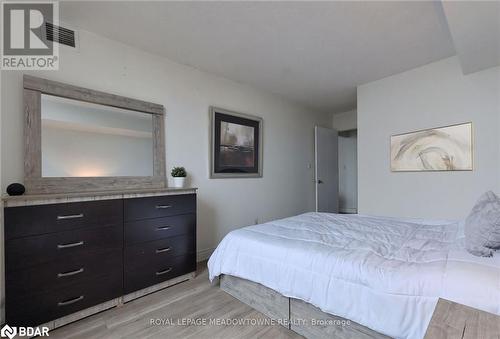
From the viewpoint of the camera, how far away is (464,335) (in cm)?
77

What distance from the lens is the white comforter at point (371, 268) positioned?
1.10 metres

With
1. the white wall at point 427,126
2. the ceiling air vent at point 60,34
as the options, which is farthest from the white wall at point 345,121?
the ceiling air vent at point 60,34

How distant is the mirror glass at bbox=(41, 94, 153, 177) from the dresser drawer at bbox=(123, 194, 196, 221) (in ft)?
1.47

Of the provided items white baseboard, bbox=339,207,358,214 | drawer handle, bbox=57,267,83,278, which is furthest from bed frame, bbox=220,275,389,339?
white baseboard, bbox=339,207,358,214

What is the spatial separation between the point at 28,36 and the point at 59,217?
1534mm

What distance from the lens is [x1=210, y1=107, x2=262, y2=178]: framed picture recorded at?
10.6ft

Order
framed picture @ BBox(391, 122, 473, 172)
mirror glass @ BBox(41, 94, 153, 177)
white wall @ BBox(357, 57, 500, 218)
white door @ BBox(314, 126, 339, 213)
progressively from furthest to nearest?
white door @ BBox(314, 126, 339, 213)
framed picture @ BBox(391, 122, 473, 172)
white wall @ BBox(357, 57, 500, 218)
mirror glass @ BBox(41, 94, 153, 177)

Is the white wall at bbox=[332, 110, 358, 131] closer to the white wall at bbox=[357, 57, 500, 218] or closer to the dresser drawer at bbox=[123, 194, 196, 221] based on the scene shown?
the white wall at bbox=[357, 57, 500, 218]

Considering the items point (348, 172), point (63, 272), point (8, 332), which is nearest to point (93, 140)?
point (63, 272)

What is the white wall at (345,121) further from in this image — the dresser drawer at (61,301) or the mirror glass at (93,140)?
the dresser drawer at (61,301)

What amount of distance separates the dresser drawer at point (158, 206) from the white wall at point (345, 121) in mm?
3986

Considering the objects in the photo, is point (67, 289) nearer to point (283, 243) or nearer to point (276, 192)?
point (283, 243)

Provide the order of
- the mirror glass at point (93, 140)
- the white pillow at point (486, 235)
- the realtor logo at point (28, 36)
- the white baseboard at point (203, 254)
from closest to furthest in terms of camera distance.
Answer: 1. the white pillow at point (486, 235)
2. the realtor logo at point (28, 36)
3. the mirror glass at point (93, 140)
4. the white baseboard at point (203, 254)

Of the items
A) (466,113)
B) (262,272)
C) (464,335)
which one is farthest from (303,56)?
(464,335)
